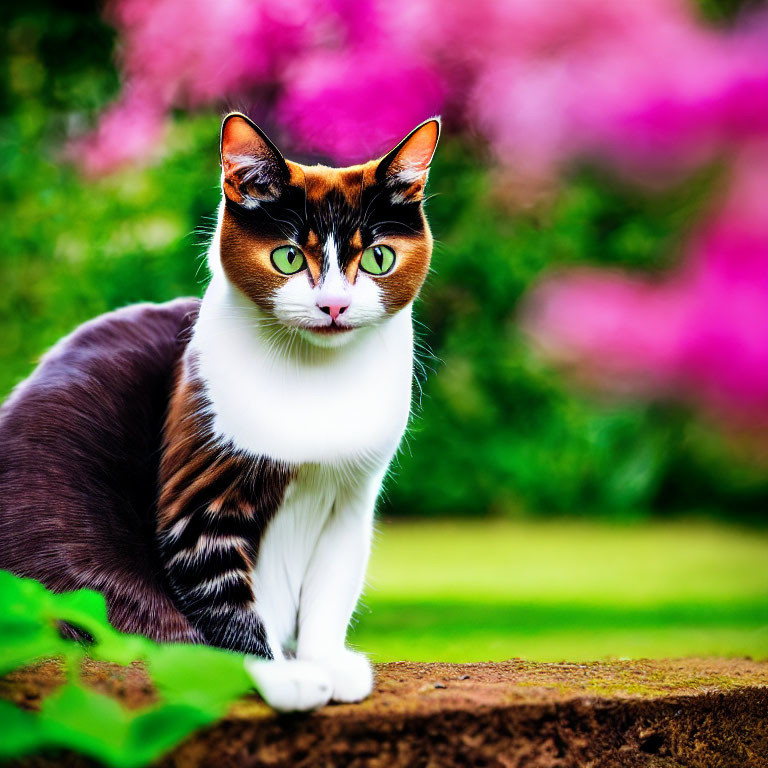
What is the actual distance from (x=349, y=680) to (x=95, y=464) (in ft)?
1.57

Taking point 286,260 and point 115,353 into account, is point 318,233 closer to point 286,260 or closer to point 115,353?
point 286,260

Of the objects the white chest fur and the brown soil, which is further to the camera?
the white chest fur

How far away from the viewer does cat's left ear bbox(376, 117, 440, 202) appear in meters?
1.21

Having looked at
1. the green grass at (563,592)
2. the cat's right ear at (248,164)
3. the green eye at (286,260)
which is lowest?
the green grass at (563,592)

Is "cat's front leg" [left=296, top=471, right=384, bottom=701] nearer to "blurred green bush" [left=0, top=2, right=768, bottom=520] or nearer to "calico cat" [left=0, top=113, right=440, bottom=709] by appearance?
"calico cat" [left=0, top=113, right=440, bottom=709]

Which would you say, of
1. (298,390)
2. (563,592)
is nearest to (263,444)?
(298,390)

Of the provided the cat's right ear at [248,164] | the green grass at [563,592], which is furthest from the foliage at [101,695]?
the green grass at [563,592]

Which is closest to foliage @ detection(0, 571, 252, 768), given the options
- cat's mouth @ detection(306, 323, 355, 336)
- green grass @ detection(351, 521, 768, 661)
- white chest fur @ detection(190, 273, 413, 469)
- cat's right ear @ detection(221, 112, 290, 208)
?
white chest fur @ detection(190, 273, 413, 469)

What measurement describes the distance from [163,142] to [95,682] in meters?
2.23

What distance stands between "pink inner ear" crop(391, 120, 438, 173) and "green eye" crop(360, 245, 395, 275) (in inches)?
4.1

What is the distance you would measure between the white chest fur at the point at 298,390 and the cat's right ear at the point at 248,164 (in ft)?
0.43

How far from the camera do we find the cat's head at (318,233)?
3.84 feet

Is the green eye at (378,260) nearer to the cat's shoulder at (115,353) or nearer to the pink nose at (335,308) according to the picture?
the pink nose at (335,308)

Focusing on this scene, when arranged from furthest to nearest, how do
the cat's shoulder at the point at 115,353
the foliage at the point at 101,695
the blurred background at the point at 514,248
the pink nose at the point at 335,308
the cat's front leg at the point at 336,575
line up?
the blurred background at the point at 514,248
the cat's shoulder at the point at 115,353
the cat's front leg at the point at 336,575
the pink nose at the point at 335,308
the foliage at the point at 101,695
